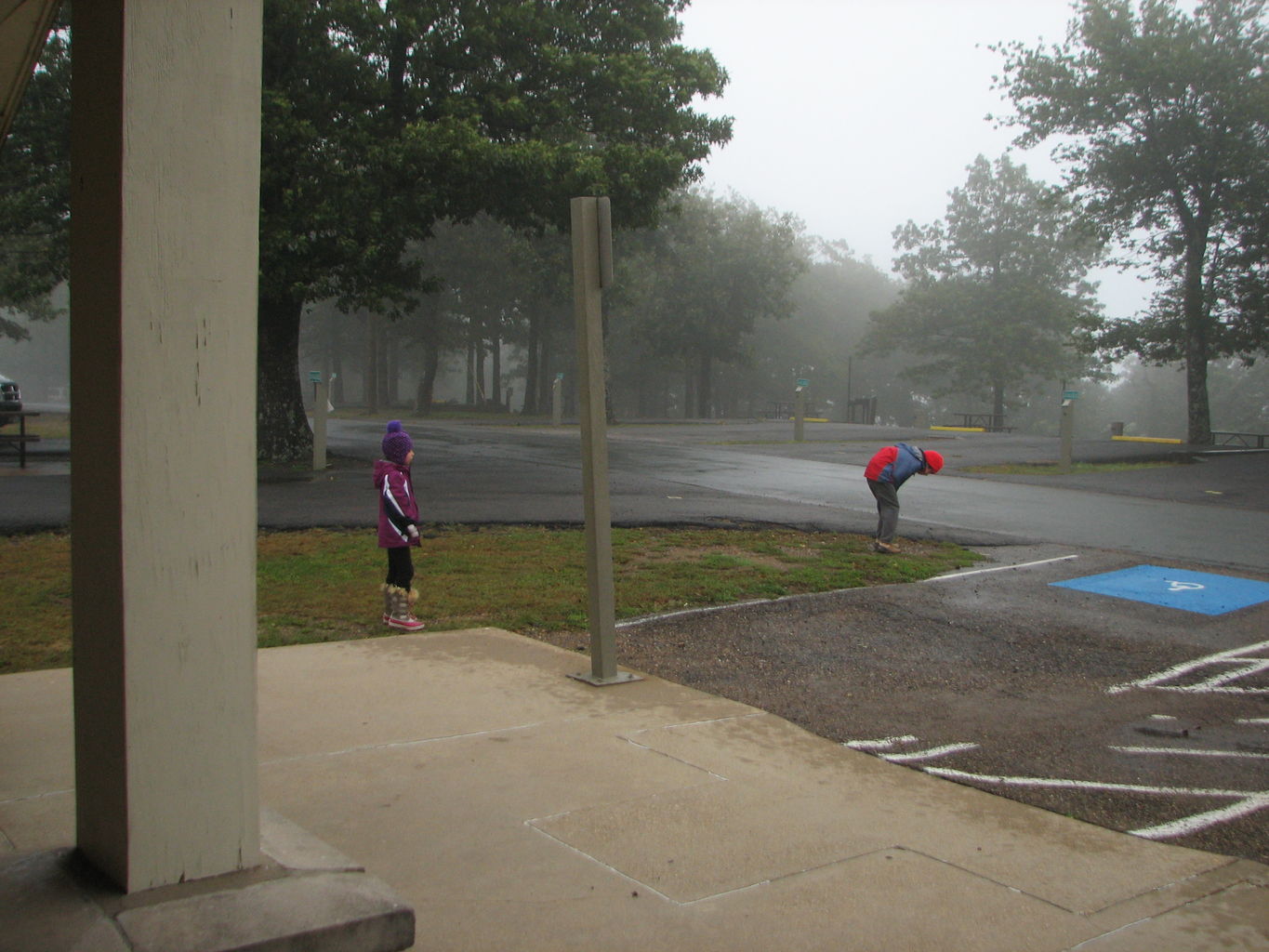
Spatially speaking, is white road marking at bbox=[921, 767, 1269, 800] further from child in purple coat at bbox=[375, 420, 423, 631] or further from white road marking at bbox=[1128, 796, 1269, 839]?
child in purple coat at bbox=[375, 420, 423, 631]

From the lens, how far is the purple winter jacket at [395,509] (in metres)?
7.28

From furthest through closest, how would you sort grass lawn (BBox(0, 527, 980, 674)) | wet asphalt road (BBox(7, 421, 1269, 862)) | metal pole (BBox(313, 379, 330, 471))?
metal pole (BBox(313, 379, 330, 471))
grass lawn (BBox(0, 527, 980, 674))
wet asphalt road (BBox(7, 421, 1269, 862))

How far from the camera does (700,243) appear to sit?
172 ft

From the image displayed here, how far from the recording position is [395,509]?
7297 millimetres

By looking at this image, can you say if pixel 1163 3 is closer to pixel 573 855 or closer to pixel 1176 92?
pixel 1176 92

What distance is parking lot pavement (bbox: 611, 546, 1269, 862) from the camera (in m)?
4.57

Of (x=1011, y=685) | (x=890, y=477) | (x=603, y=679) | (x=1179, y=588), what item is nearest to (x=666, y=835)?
(x=603, y=679)

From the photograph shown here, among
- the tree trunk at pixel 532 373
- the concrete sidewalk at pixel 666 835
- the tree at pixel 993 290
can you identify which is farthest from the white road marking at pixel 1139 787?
the tree at pixel 993 290

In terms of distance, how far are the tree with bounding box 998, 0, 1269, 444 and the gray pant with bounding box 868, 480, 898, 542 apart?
905 inches

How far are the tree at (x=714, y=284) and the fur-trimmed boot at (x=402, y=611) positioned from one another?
44579 millimetres

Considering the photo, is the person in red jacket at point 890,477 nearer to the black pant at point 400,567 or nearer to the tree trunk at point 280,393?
the black pant at point 400,567

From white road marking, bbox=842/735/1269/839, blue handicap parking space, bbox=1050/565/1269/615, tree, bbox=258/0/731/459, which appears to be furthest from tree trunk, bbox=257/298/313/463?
white road marking, bbox=842/735/1269/839

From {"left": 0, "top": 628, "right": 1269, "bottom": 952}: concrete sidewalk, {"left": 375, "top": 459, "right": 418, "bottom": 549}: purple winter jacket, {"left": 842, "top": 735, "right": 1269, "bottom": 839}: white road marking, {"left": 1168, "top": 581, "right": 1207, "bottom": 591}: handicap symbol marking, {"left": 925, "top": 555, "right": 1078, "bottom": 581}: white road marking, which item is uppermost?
{"left": 375, "top": 459, "right": 418, "bottom": 549}: purple winter jacket

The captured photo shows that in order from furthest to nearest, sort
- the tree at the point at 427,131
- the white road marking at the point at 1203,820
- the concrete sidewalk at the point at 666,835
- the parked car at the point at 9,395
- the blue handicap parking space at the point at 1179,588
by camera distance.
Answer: the parked car at the point at 9,395 < the tree at the point at 427,131 < the blue handicap parking space at the point at 1179,588 < the white road marking at the point at 1203,820 < the concrete sidewalk at the point at 666,835
